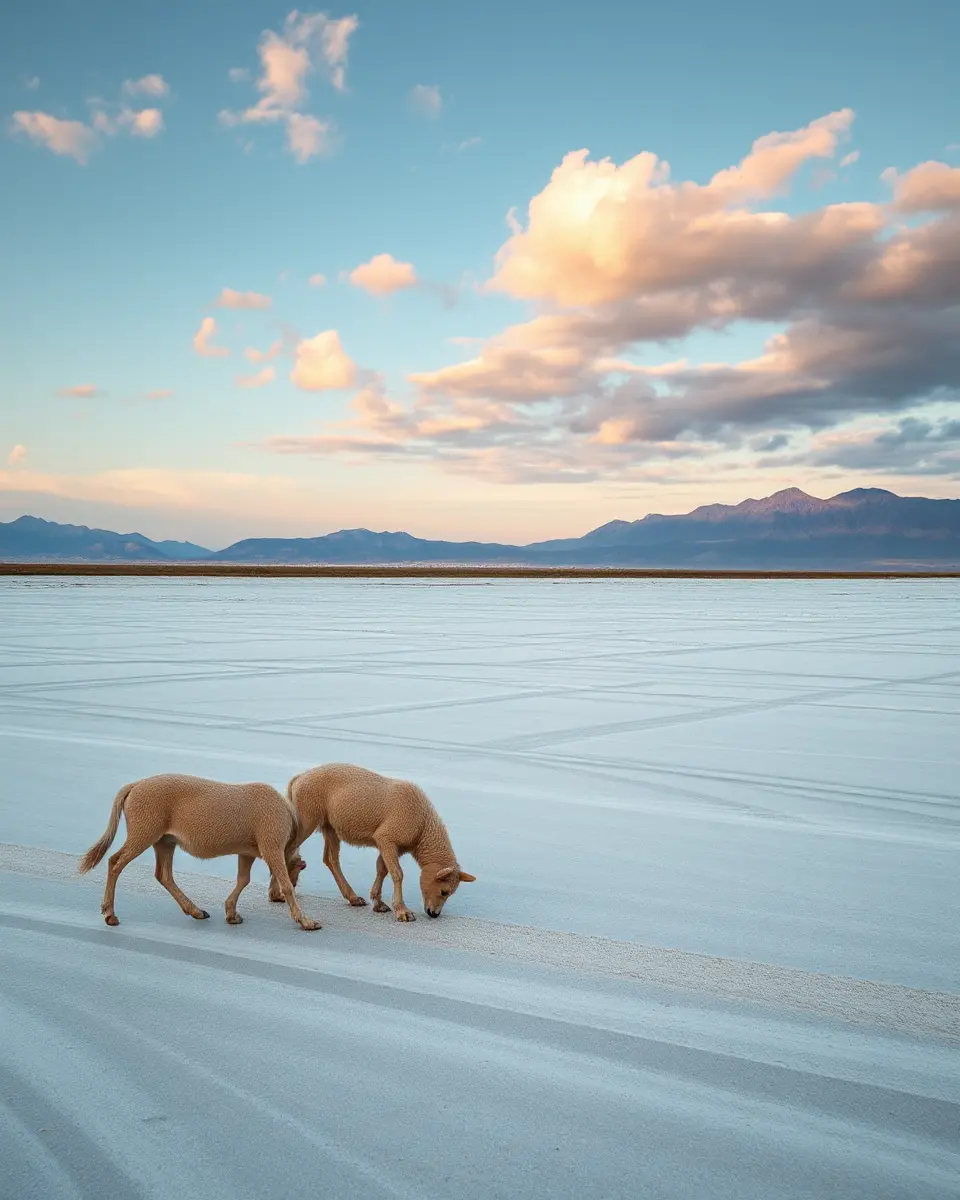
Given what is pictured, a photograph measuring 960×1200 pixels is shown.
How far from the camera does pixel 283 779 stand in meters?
8.12

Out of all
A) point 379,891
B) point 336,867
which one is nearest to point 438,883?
point 379,891

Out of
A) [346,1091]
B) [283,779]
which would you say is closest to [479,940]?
[346,1091]

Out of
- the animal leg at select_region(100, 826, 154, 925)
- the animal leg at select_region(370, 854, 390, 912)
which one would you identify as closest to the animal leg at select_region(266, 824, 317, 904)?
the animal leg at select_region(370, 854, 390, 912)

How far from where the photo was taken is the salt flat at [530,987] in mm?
3086

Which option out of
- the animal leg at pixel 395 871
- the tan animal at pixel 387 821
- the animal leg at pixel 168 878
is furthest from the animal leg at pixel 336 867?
the animal leg at pixel 168 878

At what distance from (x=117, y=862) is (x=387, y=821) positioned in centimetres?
125

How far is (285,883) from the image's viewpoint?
4.86 metres

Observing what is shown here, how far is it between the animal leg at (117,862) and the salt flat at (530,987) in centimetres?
10

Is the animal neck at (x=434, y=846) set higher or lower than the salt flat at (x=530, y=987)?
higher

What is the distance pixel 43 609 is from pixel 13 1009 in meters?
33.7

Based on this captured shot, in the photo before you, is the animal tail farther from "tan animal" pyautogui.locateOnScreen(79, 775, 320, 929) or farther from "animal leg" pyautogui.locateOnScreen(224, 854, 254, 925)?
"animal leg" pyautogui.locateOnScreen(224, 854, 254, 925)

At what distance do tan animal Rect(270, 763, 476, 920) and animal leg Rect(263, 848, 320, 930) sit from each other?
200 millimetres

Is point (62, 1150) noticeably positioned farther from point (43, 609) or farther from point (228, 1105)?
point (43, 609)

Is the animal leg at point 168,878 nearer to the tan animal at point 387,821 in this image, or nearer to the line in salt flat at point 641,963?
the line in salt flat at point 641,963
